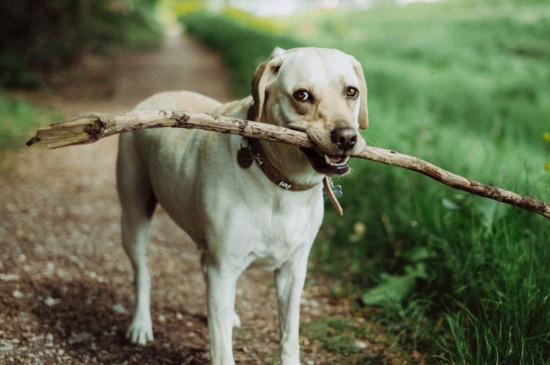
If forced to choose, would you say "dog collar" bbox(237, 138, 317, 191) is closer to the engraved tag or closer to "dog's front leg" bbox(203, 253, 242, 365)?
the engraved tag

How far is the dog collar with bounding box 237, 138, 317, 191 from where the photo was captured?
2.45 metres

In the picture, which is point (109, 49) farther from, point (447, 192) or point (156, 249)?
point (447, 192)

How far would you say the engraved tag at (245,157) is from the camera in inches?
96.7

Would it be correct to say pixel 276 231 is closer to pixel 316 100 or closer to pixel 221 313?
pixel 221 313

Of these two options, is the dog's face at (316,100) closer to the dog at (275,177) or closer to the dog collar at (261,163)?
the dog at (275,177)

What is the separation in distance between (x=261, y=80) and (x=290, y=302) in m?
1.15

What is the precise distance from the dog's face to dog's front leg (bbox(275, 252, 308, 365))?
69 cm

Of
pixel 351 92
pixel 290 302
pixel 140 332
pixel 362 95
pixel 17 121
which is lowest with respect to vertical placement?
pixel 140 332

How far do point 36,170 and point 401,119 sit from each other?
4402mm

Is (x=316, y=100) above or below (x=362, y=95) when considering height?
below

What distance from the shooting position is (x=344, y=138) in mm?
2170

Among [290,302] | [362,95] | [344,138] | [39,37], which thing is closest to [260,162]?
[344,138]

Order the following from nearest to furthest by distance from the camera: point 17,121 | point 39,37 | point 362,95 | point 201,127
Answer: point 201,127, point 362,95, point 17,121, point 39,37

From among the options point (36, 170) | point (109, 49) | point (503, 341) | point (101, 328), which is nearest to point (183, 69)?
point (109, 49)
